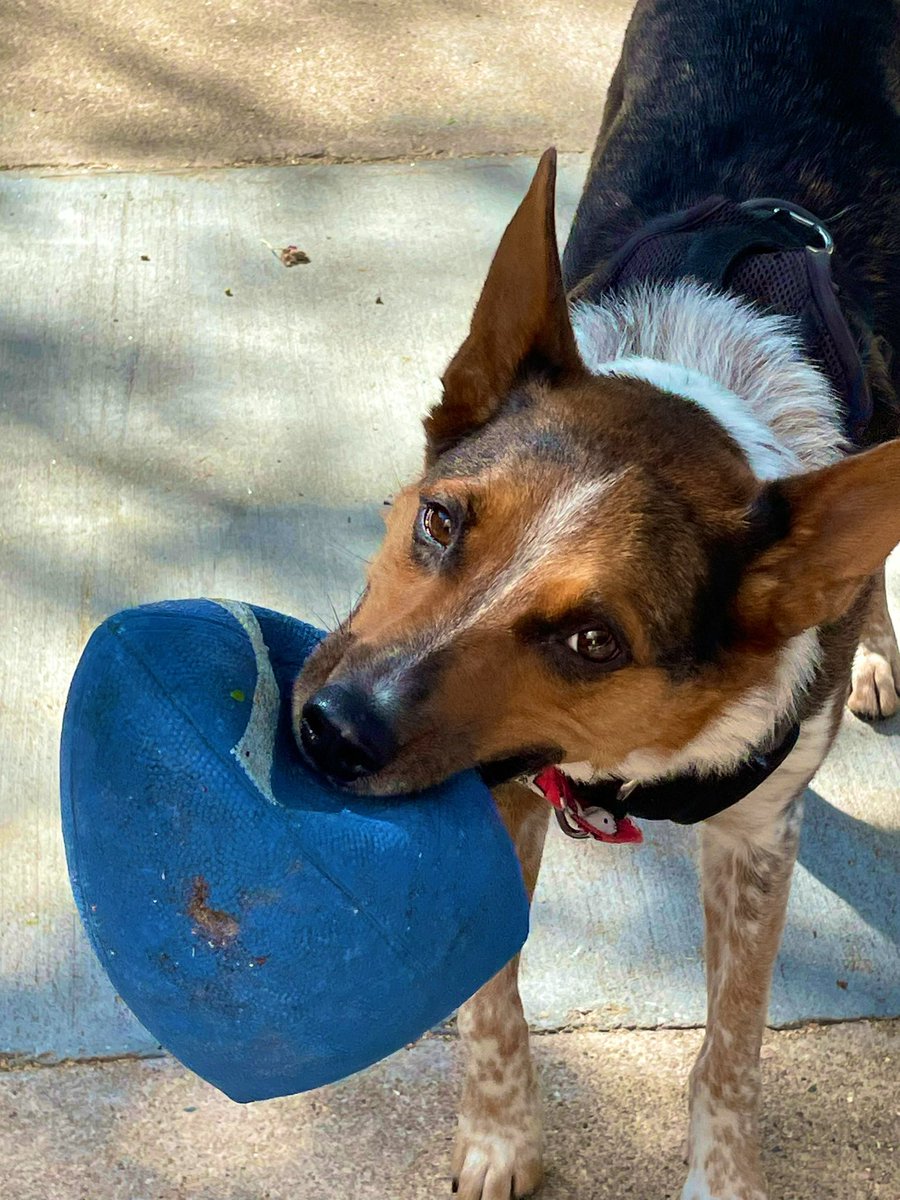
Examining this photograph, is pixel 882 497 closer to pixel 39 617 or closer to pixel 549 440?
pixel 549 440

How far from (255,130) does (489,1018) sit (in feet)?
15.0

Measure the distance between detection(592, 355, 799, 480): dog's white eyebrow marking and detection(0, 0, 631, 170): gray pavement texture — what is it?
356 centimetres

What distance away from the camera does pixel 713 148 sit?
379 centimetres

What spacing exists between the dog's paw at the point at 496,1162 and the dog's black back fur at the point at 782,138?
1.85 m

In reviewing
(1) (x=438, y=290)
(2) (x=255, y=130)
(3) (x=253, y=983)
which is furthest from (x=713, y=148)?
(2) (x=255, y=130)

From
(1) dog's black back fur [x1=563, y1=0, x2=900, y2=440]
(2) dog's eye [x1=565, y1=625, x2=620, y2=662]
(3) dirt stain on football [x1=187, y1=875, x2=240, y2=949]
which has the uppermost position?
(1) dog's black back fur [x1=563, y1=0, x2=900, y2=440]

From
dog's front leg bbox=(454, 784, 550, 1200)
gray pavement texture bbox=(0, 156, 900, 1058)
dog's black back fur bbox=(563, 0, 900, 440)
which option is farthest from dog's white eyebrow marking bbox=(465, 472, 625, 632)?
gray pavement texture bbox=(0, 156, 900, 1058)

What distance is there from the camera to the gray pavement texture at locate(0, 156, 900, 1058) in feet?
11.9

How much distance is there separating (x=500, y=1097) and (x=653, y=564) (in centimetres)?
135

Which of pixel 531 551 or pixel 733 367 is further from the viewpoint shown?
pixel 733 367

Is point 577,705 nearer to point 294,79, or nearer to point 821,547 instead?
point 821,547

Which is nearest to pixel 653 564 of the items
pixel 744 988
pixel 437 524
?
pixel 437 524

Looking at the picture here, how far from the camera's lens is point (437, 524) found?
106 inches

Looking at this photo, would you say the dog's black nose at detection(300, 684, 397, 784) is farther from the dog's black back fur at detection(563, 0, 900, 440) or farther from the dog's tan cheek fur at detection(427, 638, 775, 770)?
the dog's black back fur at detection(563, 0, 900, 440)
